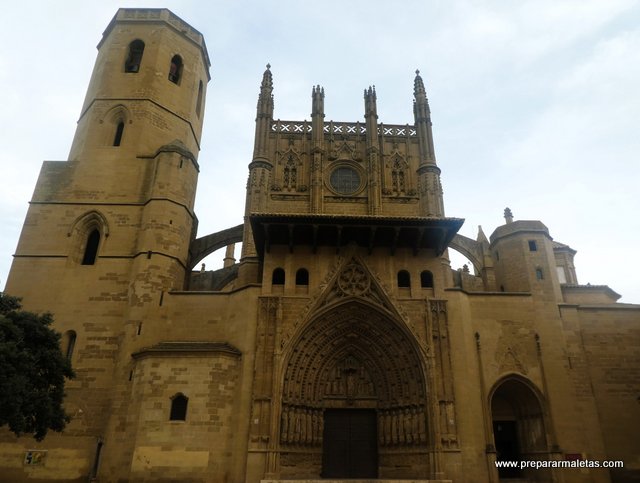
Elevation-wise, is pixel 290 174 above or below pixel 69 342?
above

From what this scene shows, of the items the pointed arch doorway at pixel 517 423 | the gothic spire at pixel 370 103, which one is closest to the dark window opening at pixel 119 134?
the gothic spire at pixel 370 103

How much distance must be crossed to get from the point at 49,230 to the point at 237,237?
24.7 ft

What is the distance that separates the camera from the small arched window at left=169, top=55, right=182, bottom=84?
22.3 meters

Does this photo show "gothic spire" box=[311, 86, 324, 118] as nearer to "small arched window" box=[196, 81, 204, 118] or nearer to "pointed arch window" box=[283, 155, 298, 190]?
"pointed arch window" box=[283, 155, 298, 190]

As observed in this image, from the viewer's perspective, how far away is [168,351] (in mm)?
14766

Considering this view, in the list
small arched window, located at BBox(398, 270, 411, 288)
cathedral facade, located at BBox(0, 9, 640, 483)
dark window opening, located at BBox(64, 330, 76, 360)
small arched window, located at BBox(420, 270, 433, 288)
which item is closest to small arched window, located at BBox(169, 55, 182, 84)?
cathedral facade, located at BBox(0, 9, 640, 483)

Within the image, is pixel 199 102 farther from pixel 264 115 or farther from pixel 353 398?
pixel 353 398

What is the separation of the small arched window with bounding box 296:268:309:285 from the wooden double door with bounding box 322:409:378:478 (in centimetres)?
465

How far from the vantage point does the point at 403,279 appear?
16.9 meters

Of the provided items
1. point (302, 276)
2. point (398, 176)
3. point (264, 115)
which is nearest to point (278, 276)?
point (302, 276)

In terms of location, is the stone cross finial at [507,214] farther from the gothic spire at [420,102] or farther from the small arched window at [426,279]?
the small arched window at [426,279]

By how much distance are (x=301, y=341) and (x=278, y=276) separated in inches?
102

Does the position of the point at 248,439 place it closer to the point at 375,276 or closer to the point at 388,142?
the point at 375,276

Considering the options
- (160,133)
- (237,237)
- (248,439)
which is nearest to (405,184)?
(237,237)
